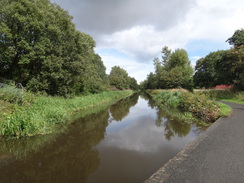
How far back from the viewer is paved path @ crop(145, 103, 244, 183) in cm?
299

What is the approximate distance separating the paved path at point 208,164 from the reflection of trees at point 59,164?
2073 millimetres

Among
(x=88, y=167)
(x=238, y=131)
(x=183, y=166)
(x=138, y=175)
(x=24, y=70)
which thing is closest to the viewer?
(x=183, y=166)

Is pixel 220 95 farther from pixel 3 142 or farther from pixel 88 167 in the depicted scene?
pixel 3 142

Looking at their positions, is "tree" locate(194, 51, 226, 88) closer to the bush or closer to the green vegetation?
the green vegetation

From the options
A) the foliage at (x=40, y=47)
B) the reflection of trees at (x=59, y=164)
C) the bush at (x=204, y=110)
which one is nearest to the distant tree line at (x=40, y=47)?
the foliage at (x=40, y=47)

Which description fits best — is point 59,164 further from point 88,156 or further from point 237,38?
Answer: point 237,38

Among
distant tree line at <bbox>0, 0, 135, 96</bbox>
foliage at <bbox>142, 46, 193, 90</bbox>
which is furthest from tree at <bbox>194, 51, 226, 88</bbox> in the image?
distant tree line at <bbox>0, 0, 135, 96</bbox>

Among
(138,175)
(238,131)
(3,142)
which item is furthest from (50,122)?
(238,131)

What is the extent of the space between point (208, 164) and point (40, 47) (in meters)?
14.2

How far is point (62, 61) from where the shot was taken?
13.6 m

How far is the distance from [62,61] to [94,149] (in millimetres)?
10815

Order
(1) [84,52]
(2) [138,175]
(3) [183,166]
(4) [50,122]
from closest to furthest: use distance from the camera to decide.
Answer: (3) [183,166] → (2) [138,175] → (4) [50,122] → (1) [84,52]

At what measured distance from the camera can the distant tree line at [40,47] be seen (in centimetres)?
1156

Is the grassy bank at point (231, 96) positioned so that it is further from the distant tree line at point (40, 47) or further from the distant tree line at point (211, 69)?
the distant tree line at point (40, 47)
